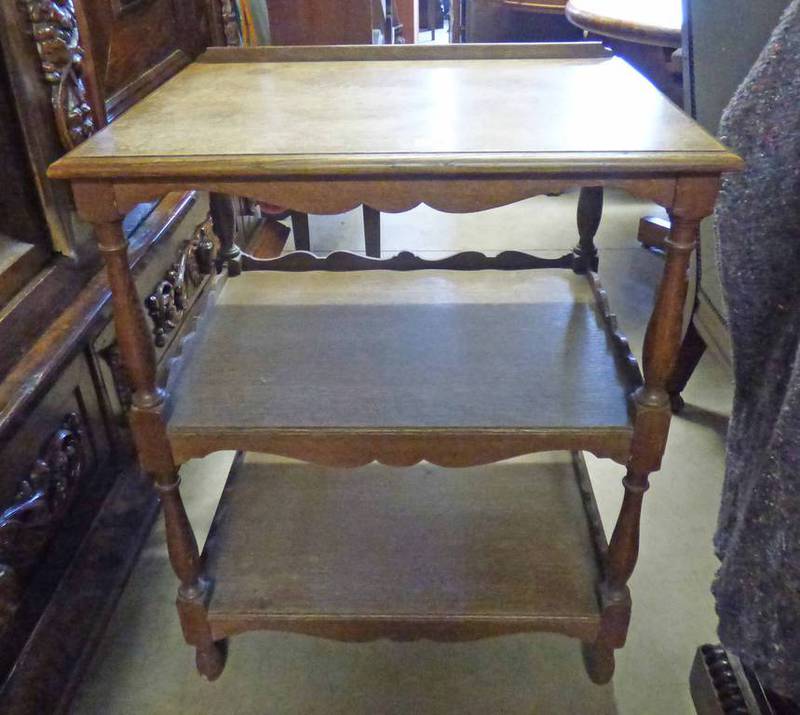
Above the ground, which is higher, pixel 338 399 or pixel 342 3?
pixel 342 3

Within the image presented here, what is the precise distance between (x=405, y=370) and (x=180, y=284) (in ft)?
1.51

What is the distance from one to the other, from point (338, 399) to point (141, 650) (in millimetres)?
464

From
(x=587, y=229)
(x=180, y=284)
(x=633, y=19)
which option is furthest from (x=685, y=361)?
(x=180, y=284)

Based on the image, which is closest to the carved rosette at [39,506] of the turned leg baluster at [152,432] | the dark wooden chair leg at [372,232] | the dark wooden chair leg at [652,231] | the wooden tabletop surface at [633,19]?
the turned leg baluster at [152,432]

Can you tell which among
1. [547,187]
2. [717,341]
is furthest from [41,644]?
[717,341]

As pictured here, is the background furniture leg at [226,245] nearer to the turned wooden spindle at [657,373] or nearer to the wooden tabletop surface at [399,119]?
the wooden tabletop surface at [399,119]

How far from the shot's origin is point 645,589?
1016 millimetres

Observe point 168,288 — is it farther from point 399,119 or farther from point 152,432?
point 399,119

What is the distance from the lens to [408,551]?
0.90 meters

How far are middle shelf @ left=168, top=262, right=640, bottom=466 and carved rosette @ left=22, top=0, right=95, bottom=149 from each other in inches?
10.5

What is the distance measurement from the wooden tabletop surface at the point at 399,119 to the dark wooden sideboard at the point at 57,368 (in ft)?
0.40

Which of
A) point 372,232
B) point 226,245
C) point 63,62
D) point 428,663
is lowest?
point 428,663

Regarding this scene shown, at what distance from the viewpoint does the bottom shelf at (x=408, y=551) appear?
2.73ft

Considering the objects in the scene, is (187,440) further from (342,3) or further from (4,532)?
(342,3)
